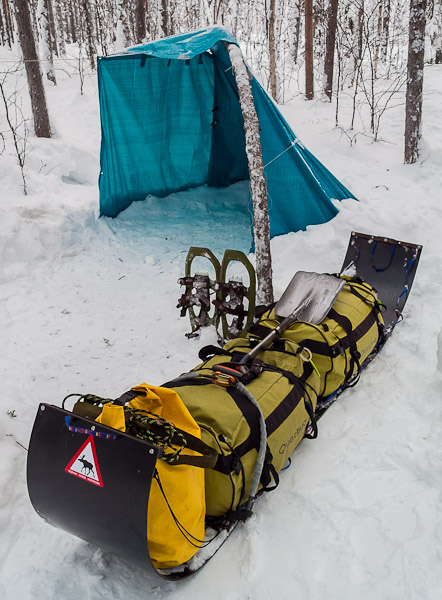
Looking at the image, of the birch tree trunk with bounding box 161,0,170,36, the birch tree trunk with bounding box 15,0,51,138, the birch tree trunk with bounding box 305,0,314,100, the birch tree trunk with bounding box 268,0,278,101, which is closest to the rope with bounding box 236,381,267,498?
the birch tree trunk with bounding box 15,0,51,138

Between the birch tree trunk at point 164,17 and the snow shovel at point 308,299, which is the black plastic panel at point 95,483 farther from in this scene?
the birch tree trunk at point 164,17

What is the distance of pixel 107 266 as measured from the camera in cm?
512

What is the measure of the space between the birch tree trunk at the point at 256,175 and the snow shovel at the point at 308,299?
1.72 ft

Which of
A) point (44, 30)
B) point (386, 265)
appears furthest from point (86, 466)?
point (44, 30)

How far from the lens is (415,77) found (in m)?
5.68

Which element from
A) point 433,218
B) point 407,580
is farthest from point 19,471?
point 433,218

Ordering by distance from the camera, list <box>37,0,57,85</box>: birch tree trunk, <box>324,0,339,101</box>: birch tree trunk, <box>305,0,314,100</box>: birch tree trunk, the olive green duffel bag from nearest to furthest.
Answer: the olive green duffel bag, <box>324,0,339,101</box>: birch tree trunk, <box>305,0,314,100</box>: birch tree trunk, <box>37,0,57,85</box>: birch tree trunk

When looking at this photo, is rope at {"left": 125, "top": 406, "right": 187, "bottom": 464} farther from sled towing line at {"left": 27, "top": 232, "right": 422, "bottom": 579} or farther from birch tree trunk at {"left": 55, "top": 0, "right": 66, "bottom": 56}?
birch tree trunk at {"left": 55, "top": 0, "right": 66, "bottom": 56}

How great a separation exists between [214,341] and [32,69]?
18.8ft

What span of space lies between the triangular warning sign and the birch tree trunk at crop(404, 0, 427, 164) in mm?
5594

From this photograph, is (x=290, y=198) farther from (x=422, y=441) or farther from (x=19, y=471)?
(x=19, y=471)

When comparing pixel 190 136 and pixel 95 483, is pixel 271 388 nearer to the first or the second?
pixel 95 483

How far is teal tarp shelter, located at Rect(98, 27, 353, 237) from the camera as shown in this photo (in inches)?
187

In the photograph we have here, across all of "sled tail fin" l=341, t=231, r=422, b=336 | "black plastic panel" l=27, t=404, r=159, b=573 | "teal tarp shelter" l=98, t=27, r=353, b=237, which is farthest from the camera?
"teal tarp shelter" l=98, t=27, r=353, b=237
